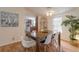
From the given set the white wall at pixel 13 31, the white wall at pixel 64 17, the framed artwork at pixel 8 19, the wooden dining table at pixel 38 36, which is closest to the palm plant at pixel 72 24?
the white wall at pixel 64 17

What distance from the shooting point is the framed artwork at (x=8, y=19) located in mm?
2371

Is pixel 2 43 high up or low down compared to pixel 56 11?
down

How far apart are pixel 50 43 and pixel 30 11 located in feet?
2.54

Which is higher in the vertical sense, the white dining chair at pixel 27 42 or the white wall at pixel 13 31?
the white wall at pixel 13 31

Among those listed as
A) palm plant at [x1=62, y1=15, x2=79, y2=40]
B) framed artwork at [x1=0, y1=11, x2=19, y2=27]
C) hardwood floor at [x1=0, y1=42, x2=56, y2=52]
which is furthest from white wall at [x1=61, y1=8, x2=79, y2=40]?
framed artwork at [x1=0, y1=11, x2=19, y2=27]

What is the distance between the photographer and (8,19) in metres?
Answer: 2.40

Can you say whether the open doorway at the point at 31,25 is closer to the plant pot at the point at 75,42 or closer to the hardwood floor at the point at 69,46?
the hardwood floor at the point at 69,46

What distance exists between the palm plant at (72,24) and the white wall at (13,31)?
2.79 feet

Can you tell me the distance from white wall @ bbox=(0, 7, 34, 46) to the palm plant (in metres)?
0.85

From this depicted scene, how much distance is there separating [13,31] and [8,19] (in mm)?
268

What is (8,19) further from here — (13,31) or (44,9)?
(44,9)
